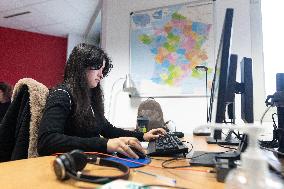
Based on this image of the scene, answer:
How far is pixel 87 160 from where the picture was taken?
69cm

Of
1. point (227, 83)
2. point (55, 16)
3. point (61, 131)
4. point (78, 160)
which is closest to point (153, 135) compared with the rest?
point (61, 131)

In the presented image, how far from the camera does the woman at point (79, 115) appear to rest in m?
0.93

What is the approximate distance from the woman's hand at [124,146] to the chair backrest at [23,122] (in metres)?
0.42

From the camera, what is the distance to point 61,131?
41.3 inches

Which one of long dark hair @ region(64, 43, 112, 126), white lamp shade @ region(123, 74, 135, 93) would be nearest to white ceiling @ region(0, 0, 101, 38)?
white lamp shade @ region(123, 74, 135, 93)

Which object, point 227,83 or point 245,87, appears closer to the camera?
point 227,83

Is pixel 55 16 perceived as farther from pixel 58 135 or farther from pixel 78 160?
pixel 78 160

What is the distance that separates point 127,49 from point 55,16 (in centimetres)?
171

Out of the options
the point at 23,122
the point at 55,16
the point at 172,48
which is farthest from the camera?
the point at 55,16

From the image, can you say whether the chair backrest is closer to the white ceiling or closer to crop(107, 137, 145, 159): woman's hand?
crop(107, 137, 145, 159): woman's hand

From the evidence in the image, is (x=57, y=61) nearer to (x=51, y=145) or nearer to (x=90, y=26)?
(x=90, y=26)

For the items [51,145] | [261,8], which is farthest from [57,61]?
[51,145]

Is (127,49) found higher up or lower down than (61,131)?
higher up

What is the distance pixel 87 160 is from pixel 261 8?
110 inches
